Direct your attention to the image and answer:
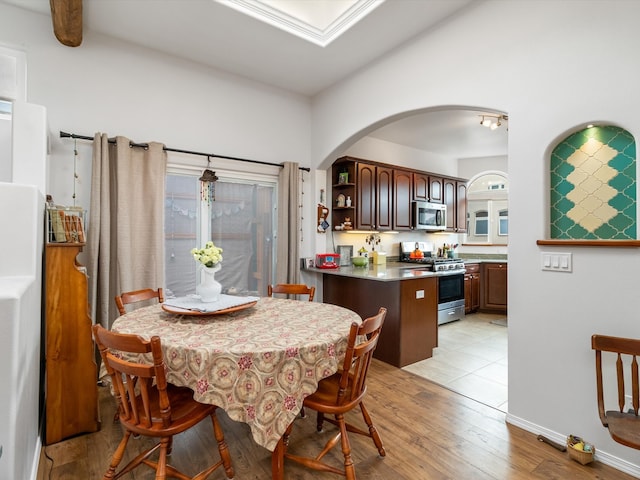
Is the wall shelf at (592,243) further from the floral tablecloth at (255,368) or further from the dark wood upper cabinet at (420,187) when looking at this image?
the dark wood upper cabinet at (420,187)

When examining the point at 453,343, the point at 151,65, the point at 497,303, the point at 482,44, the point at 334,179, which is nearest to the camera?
the point at 482,44

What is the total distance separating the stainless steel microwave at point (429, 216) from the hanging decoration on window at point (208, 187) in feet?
10.7

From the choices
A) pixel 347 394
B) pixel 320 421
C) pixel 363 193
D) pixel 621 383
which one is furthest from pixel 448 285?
pixel 347 394

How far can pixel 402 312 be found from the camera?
11.0ft

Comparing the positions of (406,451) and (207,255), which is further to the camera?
(207,255)

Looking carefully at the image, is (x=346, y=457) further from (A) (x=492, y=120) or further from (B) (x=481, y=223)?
(B) (x=481, y=223)

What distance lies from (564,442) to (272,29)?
12.2ft

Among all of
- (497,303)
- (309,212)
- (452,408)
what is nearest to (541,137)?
(452,408)

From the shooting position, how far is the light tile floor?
9.32ft

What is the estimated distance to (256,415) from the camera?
1.51m

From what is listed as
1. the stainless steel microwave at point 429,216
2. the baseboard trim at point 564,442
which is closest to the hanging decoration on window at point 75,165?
the baseboard trim at point 564,442

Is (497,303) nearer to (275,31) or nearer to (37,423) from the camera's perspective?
(275,31)

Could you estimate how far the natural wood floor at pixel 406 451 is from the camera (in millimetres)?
1823

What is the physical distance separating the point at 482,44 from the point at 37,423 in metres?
3.93
